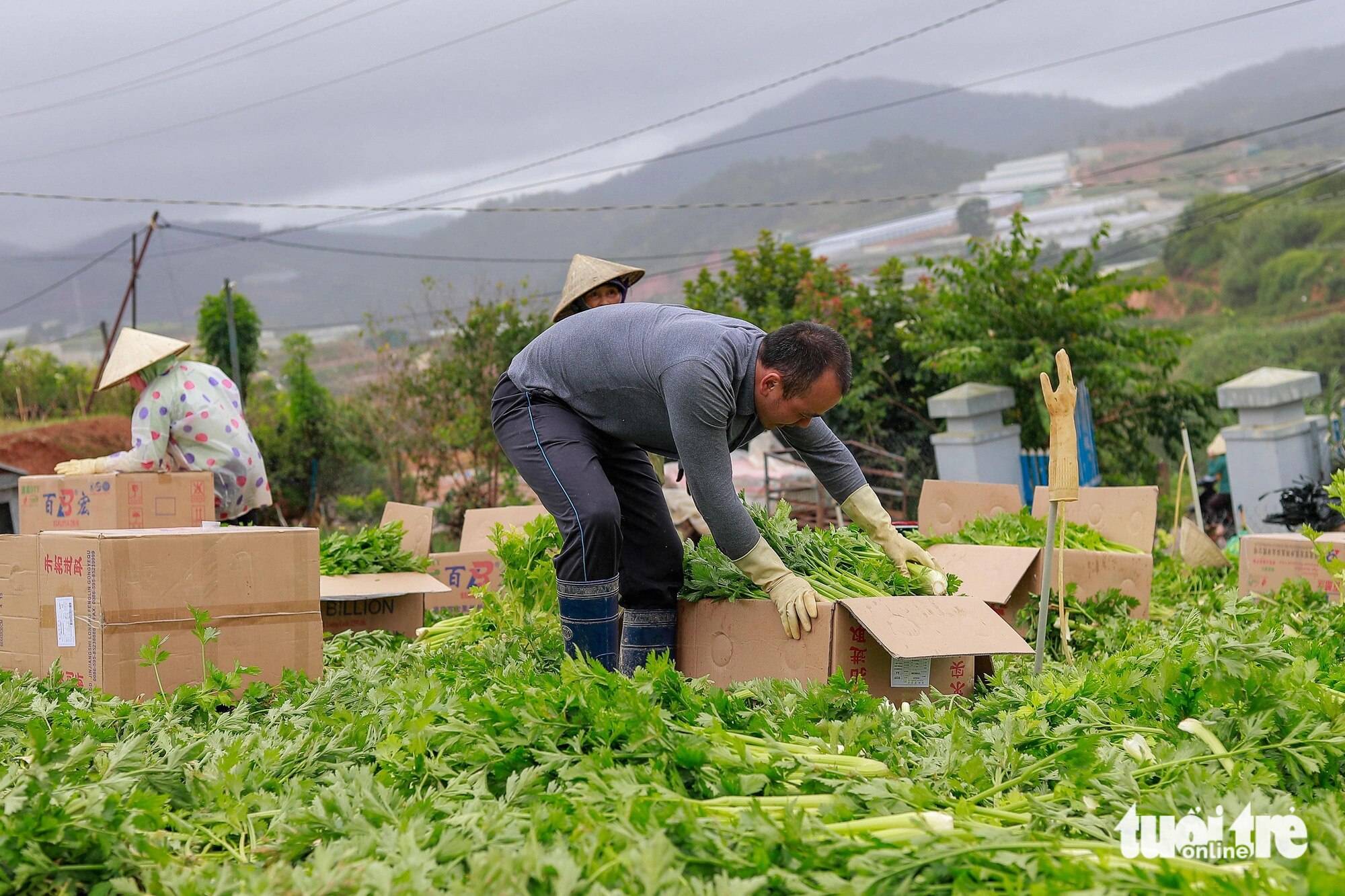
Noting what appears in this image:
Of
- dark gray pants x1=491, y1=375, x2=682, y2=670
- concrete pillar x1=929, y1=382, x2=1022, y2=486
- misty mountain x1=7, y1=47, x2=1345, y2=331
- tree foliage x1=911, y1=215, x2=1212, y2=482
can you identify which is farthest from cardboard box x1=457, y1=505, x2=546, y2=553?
misty mountain x1=7, y1=47, x2=1345, y2=331

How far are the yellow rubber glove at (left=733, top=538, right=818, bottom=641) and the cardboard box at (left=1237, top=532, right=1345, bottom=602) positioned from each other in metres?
2.24

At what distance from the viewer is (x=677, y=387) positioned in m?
3.16

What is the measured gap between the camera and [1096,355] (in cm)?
960

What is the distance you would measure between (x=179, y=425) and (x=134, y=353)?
1.31 ft

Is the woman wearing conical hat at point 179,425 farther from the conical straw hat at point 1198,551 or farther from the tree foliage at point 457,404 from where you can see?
the tree foliage at point 457,404

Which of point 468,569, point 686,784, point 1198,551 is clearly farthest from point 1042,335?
point 686,784

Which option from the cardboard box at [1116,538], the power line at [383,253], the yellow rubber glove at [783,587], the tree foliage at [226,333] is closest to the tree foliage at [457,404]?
the power line at [383,253]

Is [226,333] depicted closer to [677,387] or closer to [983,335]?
[983,335]

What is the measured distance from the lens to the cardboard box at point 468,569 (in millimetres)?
5453

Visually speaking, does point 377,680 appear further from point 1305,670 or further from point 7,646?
point 1305,670

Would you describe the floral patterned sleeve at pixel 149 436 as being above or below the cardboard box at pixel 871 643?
above

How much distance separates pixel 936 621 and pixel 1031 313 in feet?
22.8

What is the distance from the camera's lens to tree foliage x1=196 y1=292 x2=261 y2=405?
637 inches

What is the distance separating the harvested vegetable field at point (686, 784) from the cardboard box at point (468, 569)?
252cm
